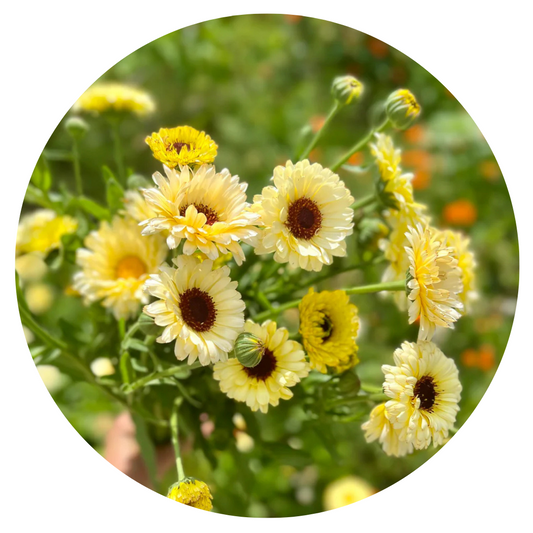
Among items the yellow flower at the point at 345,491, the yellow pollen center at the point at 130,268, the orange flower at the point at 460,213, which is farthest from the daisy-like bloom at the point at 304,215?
the orange flower at the point at 460,213

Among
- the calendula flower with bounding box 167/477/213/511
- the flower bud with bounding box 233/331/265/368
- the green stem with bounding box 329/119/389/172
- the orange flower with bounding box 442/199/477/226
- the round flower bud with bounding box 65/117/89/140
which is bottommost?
the calendula flower with bounding box 167/477/213/511

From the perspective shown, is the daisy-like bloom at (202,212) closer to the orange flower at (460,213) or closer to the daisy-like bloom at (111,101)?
the daisy-like bloom at (111,101)

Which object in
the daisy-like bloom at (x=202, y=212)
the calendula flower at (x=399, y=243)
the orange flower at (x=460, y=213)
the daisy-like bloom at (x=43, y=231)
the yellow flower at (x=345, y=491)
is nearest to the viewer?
the daisy-like bloom at (x=202, y=212)

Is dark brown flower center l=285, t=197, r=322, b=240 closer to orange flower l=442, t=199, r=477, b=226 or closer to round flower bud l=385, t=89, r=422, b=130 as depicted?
round flower bud l=385, t=89, r=422, b=130

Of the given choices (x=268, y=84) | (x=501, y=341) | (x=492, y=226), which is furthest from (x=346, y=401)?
(x=268, y=84)

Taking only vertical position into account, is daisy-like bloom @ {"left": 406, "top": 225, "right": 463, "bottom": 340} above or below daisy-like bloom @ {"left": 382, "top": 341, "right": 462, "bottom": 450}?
above

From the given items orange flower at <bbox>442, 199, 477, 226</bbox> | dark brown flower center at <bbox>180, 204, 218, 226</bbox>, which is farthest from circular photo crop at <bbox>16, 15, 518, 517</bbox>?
orange flower at <bbox>442, 199, 477, 226</bbox>
